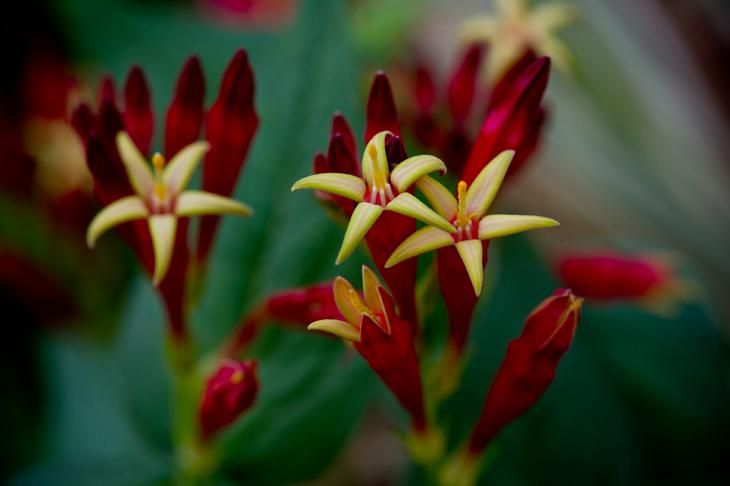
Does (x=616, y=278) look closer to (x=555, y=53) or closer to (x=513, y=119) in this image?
(x=555, y=53)

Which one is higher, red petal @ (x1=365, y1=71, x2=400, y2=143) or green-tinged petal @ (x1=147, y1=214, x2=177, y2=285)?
red petal @ (x1=365, y1=71, x2=400, y2=143)

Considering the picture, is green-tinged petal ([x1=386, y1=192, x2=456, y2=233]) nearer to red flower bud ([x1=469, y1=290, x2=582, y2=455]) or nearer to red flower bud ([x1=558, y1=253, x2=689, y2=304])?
red flower bud ([x1=469, y1=290, x2=582, y2=455])

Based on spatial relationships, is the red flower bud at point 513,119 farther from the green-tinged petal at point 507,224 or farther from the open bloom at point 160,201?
the open bloom at point 160,201

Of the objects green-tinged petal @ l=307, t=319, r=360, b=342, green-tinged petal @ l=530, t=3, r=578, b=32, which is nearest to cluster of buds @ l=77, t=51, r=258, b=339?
green-tinged petal @ l=307, t=319, r=360, b=342

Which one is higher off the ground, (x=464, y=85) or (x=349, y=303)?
(x=464, y=85)

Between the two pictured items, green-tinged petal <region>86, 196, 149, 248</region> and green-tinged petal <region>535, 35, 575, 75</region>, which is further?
green-tinged petal <region>535, 35, 575, 75</region>

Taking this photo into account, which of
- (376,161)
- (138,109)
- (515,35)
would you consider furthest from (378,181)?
(515,35)

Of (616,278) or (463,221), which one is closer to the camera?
(463,221)

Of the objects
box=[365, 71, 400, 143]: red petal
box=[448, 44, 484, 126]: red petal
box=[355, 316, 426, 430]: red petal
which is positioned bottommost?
box=[355, 316, 426, 430]: red petal
